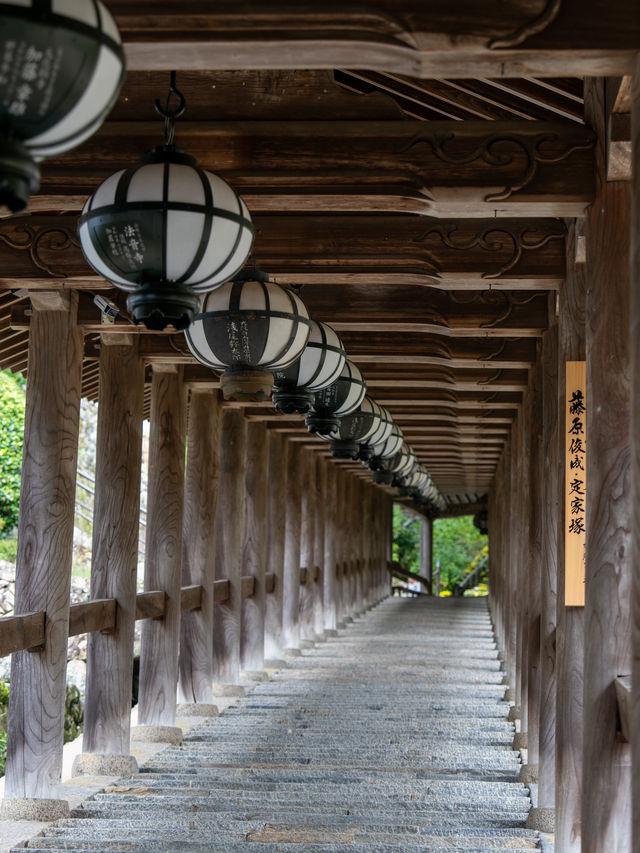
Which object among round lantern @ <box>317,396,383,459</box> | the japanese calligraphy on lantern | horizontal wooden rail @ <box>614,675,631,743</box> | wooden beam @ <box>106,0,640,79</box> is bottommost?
horizontal wooden rail @ <box>614,675,631,743</box>

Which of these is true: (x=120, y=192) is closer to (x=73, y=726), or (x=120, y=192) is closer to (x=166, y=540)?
(x=166, y=540)

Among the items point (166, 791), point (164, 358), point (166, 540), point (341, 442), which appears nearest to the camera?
point (166, 791)

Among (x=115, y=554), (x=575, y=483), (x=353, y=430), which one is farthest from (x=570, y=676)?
(x=115, y=554)

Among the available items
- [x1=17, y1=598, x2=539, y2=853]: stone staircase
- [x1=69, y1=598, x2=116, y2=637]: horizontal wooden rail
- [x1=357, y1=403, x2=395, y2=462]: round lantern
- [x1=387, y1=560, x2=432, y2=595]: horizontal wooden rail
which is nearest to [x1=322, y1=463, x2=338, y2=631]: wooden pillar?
[x1=17, y1=598, x2=539, y2=853]: stone staircase

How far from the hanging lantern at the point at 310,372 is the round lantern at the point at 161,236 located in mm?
1686

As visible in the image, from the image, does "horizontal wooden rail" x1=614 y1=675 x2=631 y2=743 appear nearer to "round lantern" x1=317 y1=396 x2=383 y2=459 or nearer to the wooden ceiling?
the wooden ceiling

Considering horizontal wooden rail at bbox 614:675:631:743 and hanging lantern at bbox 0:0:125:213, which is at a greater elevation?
hanging lantern at bbox 0:0:125:213

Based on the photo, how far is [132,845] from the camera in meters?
5.00

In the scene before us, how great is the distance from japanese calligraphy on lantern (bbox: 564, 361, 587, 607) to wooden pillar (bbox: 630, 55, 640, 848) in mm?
1711

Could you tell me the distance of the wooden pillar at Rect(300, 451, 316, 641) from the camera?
1529 cm

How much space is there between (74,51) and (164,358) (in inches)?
214

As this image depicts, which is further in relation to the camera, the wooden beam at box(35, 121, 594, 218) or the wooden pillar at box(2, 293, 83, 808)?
the wooden pillar at box(2, 293, 83, 808)

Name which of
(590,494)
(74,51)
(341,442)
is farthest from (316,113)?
(341,442)

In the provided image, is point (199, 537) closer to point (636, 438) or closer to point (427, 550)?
point (636, 438)
